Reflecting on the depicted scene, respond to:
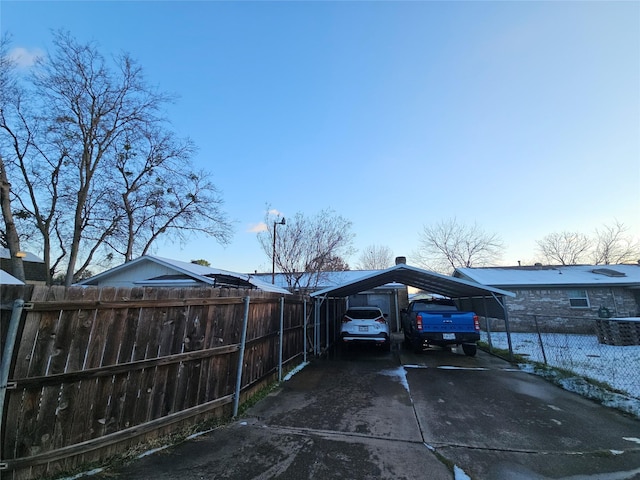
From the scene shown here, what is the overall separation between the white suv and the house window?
43.4 ft

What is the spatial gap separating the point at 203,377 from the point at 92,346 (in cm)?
154

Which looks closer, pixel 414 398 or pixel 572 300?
pixel 414 398

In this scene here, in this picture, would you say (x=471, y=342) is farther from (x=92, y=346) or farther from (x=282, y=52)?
(x=282, y=52)

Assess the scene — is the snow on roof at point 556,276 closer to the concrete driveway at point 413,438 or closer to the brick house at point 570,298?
the brick house at point 570,298

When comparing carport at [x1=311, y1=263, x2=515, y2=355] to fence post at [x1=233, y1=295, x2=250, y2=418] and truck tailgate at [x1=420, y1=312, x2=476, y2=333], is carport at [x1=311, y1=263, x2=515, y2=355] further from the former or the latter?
fence post at [x1=233, y1=295, x2=250, y2=418]

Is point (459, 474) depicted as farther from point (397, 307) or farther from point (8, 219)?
point (8, 219)

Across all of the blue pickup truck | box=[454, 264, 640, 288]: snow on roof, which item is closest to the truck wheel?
the blue pickup truck

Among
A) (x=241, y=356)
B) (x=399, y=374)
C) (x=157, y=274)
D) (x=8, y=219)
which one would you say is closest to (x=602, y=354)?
(x=399, y=374)

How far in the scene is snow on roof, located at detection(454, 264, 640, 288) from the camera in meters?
16.0

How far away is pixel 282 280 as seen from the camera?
21312 millimetres

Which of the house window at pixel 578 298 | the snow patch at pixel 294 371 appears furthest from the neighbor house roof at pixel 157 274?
the house window at pixel 578 298

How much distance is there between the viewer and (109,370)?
10.0 ft

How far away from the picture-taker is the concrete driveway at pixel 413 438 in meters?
2.98

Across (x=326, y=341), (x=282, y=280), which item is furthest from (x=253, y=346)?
(x=282, y=280)
